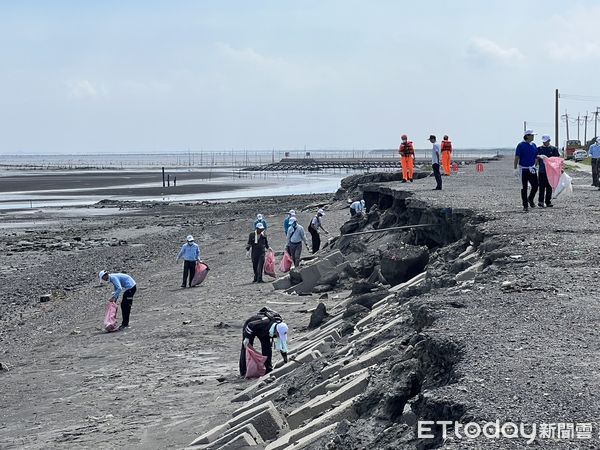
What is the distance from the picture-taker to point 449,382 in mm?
6223

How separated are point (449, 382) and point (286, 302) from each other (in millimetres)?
11946

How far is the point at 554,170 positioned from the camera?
60.3 ft

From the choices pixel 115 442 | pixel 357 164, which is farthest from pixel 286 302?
pixel 357 164

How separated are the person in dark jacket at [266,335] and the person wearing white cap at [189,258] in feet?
29.5

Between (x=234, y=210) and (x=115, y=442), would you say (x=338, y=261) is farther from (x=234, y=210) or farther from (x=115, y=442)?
(x=234, y=210)

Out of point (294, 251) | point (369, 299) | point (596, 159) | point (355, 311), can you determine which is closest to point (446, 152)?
point (596, 159)

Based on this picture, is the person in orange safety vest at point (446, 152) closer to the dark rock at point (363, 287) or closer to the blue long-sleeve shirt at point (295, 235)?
the blue long-sleeve shirt at point (295, 235)

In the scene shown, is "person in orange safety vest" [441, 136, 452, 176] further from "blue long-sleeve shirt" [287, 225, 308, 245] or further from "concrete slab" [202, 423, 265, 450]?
"concrete slab" [202, 423, 265, 450]

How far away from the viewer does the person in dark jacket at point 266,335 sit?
11992mm

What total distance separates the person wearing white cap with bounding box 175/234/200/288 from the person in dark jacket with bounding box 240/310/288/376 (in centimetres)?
898

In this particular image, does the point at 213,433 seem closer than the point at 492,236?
Yes

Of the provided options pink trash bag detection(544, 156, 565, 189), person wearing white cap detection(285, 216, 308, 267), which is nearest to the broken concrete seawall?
pink trash bag detection(544, 156, 565, 189)

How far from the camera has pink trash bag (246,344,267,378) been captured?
12141mm

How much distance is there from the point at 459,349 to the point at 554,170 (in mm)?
12388
